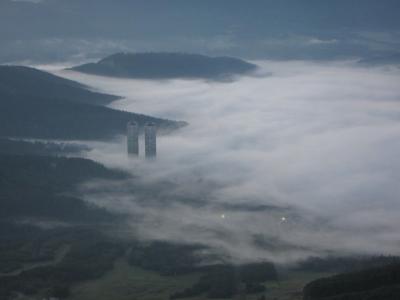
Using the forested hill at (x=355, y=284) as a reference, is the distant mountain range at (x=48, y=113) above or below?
above

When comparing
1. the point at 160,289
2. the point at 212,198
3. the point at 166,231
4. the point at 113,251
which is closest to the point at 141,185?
the point at 212,198

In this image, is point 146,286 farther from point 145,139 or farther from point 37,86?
point 37,86

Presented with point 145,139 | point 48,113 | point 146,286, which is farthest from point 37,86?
point 146,286

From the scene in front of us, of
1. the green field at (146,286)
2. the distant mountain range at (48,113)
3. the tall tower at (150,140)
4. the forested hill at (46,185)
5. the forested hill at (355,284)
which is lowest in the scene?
the green field at (146,286)

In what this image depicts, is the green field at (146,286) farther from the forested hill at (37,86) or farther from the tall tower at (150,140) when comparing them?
the forested hill at (37,86)

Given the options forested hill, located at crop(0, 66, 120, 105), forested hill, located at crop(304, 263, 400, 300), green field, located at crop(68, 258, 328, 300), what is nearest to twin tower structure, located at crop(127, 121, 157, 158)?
forested hill, located at crop(0, 66, 120, 105)

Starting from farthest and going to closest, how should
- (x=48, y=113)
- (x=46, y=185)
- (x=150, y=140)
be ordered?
(x=48, y=113) → (x=150, y=140) → (x=46, y=185)

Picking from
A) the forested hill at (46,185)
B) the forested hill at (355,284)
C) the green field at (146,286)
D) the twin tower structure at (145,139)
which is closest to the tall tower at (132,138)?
the twin tower structure at (145,139)

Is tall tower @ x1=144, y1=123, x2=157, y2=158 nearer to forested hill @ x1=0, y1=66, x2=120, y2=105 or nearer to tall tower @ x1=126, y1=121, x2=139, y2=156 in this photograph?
tall tower @ x1=126, y1=121, x2=139, y2=156
